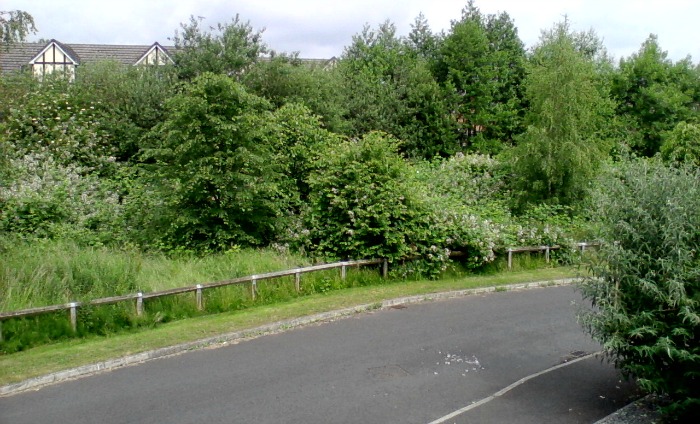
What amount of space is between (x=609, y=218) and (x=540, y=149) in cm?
1534

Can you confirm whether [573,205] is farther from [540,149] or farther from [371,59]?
[371,59]

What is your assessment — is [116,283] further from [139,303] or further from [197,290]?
[197,290]

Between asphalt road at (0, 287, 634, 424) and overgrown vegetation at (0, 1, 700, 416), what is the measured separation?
4.34 ft

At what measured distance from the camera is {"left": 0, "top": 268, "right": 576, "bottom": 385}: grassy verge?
9.83 meters

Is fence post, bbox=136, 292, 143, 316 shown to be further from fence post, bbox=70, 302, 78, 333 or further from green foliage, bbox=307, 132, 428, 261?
green foliage, bbox=307, 132, 428, 261

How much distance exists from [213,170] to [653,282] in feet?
36.5

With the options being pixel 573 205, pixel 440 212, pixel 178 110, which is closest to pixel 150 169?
pixel 178 110

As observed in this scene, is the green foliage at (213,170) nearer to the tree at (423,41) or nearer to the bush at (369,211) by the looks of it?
the bush at (369,211)

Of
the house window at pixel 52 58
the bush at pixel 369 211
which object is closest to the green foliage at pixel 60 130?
the bush at pixel 369 211

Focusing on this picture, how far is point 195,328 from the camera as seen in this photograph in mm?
11922

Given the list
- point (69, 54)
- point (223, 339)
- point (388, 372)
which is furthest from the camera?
point (69, 54)

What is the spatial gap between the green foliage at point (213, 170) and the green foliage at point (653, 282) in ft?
31.5

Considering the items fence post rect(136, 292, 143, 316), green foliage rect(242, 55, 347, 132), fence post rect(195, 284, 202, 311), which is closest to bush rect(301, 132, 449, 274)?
fence post rect(195, 284, 202, 311)

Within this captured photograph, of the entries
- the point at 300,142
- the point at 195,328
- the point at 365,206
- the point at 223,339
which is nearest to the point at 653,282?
the point at 223,339
